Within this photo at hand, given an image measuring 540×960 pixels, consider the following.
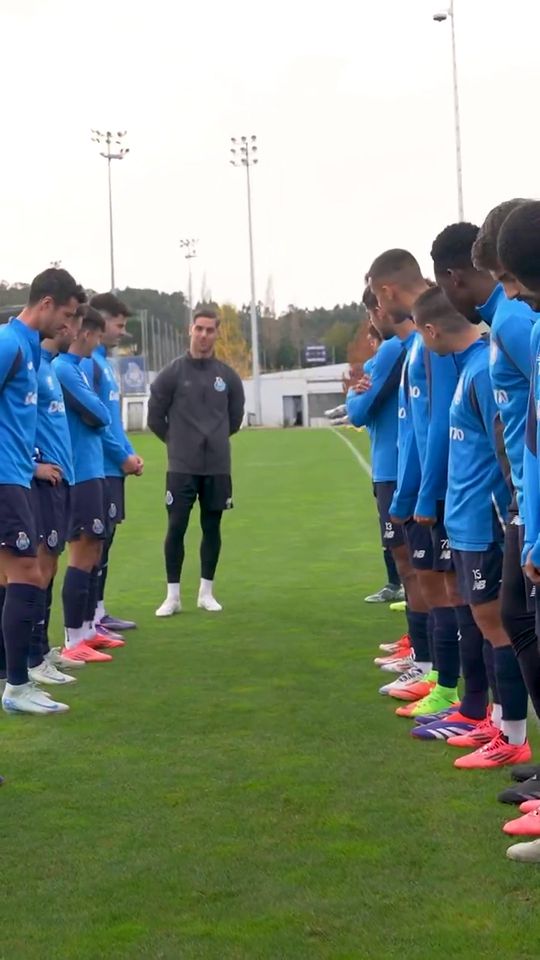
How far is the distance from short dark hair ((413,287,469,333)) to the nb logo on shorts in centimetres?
213

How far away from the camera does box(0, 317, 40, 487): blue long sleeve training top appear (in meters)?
6.18

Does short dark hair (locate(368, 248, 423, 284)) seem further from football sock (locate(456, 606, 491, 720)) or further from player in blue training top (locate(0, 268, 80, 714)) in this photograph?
football sock (locate(456, 606, 491, 720))

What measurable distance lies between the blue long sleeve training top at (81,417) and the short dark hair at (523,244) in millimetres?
4554

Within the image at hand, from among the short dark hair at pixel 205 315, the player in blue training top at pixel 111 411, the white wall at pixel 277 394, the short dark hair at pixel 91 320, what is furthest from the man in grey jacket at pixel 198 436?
the white wall at pixel 277 394

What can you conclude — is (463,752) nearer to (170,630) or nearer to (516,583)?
(516,583)

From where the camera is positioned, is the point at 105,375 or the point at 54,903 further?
the point at 105,375

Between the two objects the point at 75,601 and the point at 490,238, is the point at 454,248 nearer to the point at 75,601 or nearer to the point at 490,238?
the point at 490,238

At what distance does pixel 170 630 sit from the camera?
8.95 metres

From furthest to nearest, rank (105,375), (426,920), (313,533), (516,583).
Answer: (313,533) → (105,375) → (516,583) → (426,920)

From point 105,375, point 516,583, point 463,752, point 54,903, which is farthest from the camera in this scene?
point 105,375

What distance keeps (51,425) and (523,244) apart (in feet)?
13.0

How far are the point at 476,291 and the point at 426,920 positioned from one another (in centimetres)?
243

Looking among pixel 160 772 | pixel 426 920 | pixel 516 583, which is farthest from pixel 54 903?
pixel 516 583

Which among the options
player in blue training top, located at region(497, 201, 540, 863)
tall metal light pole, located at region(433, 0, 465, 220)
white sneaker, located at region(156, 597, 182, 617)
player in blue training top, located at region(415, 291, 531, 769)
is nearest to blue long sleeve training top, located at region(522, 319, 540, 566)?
player in blue training top, located at region(497, 201, 540, 863)
